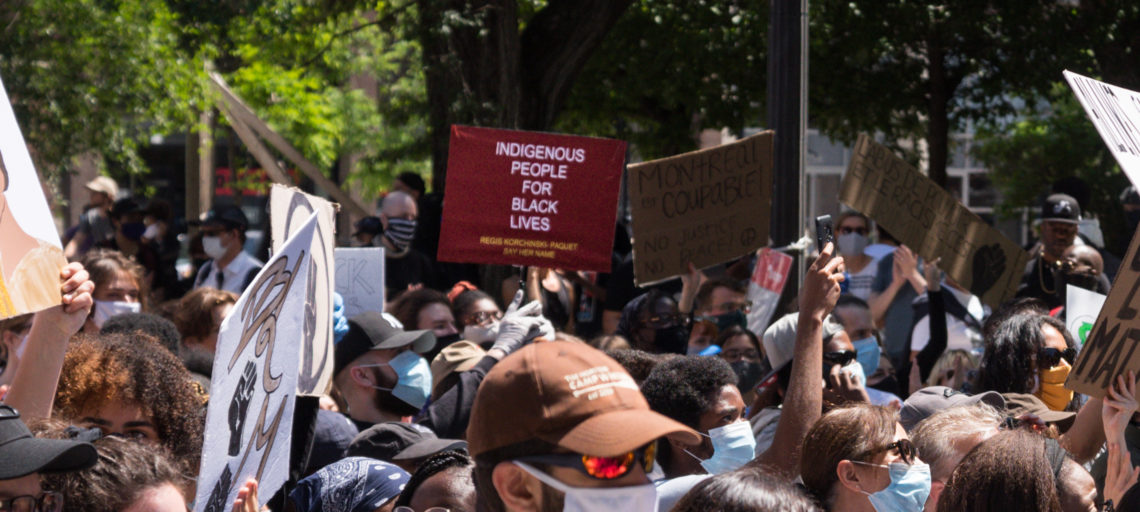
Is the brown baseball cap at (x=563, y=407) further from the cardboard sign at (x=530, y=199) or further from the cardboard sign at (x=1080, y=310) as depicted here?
the cardboard sign at (x=530, y=199)

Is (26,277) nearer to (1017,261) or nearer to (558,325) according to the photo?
(558,325)

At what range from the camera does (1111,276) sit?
8383mm

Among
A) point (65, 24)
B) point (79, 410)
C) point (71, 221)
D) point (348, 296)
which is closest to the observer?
point (79, 410)

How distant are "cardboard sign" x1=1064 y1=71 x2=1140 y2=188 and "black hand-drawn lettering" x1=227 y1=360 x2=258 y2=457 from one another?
2.35 m

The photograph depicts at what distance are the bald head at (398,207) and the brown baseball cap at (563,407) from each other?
6766mm

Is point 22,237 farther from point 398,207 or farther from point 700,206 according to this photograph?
point 398,207

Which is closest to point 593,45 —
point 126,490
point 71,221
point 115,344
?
point 115,344

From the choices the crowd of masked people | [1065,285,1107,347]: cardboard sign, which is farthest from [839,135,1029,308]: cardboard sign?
[1065,285,1107,347]: cardboard sign

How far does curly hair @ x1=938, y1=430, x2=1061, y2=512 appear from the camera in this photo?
3289 millimetres

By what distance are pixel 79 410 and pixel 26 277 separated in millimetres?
524

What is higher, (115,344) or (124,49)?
(124,49)

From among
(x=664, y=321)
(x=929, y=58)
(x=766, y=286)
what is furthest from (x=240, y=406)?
(x=929, y=58)

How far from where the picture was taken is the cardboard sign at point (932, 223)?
7520 mm

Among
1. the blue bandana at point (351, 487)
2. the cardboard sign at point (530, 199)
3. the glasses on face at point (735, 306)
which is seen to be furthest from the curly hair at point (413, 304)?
the blue bandana at point (351, 487)
